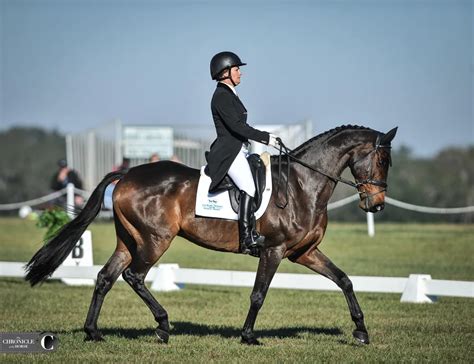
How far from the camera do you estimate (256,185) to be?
8.67 m

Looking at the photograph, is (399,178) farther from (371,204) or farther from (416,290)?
(371,204)

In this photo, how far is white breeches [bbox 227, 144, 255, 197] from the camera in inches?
340

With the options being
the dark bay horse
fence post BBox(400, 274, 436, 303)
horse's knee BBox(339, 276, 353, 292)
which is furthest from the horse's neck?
fence post BBox(400, 274, 436, 303)

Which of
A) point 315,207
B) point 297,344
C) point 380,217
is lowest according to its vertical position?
point 380,217

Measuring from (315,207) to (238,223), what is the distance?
809 mm

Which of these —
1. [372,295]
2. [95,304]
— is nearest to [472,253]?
[372,295]

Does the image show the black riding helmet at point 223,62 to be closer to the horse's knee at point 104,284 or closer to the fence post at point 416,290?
the horse's knee at point 104,284

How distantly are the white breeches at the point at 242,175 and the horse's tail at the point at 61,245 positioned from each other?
4.42 ft

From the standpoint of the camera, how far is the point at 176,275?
13.4 m

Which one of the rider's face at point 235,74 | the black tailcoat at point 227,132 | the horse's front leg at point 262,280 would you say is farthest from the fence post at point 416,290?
the rider's face at point 235,74

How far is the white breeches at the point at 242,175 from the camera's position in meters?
8.64

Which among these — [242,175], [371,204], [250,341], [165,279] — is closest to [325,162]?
[371,204]

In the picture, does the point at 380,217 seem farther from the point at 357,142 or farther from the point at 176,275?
the point at 357,142

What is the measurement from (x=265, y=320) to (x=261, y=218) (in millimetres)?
2313
